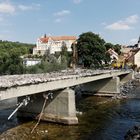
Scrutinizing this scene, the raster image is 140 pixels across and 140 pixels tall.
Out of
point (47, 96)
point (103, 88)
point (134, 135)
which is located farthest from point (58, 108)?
point (103, 88)

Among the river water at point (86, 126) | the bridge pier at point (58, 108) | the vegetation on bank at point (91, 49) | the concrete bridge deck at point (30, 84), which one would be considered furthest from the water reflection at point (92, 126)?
the vegetation on bank at point (91, 49)

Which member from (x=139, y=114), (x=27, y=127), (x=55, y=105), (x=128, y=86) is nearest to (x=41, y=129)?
(x=27, y=127)

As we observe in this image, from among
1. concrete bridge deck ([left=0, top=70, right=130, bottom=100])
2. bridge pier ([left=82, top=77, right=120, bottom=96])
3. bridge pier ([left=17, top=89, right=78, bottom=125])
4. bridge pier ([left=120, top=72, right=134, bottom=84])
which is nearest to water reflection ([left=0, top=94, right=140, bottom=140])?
bridge pier ([left=17, top=89, right=78, bottom=125])

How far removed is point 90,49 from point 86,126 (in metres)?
65.0

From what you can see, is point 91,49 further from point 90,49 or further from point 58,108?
point 58,108

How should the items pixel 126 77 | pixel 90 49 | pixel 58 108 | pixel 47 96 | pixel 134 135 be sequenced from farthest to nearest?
pixel 90 49 < pixel 126 77 < pixel 47 96 < pixel 58 108 < pixel 134 135

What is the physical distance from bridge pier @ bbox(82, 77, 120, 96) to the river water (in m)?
16.1

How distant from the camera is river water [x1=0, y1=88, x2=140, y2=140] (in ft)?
103

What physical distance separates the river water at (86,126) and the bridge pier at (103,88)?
16076 mm

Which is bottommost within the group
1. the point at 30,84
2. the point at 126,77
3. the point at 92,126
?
the point at 92,126

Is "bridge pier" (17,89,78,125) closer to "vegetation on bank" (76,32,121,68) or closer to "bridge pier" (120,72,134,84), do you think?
"bridge pier" (120,72,134,84)

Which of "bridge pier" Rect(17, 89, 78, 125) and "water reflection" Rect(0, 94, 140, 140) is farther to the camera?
"bridge pier" Rect(17, 89, 78, 125)

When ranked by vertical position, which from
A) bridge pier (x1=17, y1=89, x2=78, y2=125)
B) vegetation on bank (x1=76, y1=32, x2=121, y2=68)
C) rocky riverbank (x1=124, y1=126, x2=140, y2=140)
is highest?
vegetation on bank (x1=76, y1=32, x2=121, y2=68)

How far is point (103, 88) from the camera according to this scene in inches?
2576
